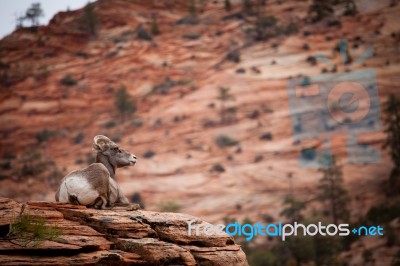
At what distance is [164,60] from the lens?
195 ft

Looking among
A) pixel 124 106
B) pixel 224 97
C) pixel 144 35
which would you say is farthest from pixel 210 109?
pixel 144 35

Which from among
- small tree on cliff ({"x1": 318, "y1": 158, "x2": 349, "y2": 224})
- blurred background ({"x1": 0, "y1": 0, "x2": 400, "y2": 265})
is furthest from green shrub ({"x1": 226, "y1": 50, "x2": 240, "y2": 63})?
small tree on cliff ({"x1": 318, "y1": 158, "x2": 349, "y2": 224})

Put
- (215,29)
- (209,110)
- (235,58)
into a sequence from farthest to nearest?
(215,29) < (235,58) < (209,110)

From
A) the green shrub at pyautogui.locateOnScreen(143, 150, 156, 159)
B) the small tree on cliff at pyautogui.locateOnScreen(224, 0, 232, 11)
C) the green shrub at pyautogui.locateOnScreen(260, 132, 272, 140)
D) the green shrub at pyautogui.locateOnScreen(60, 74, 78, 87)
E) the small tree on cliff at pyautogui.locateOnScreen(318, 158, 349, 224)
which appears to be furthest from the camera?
the small tree on cliff at pyautogui.locateOnScreen(224, 0, 232, 11)

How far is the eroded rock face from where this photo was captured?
22.1 ft

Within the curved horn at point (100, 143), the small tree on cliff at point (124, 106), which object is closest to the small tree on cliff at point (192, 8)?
the small tree on cliff at point (124, 106)

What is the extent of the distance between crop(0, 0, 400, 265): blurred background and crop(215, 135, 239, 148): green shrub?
80 millimetres

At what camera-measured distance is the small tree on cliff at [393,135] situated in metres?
43.2

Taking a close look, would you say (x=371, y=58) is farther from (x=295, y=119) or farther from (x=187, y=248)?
(x=187, y=248)

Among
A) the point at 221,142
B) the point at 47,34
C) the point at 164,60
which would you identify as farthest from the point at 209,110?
the point at 47,34

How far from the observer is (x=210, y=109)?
53031 millimetres

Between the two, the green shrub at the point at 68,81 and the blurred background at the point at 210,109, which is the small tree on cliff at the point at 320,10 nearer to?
the blurred background at the point at 210,109

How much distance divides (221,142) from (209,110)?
14.3 ft

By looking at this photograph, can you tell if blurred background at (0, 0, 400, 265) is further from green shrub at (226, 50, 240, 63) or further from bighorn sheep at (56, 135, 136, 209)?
bighorn sheep at (56, 135, 136, 209)
